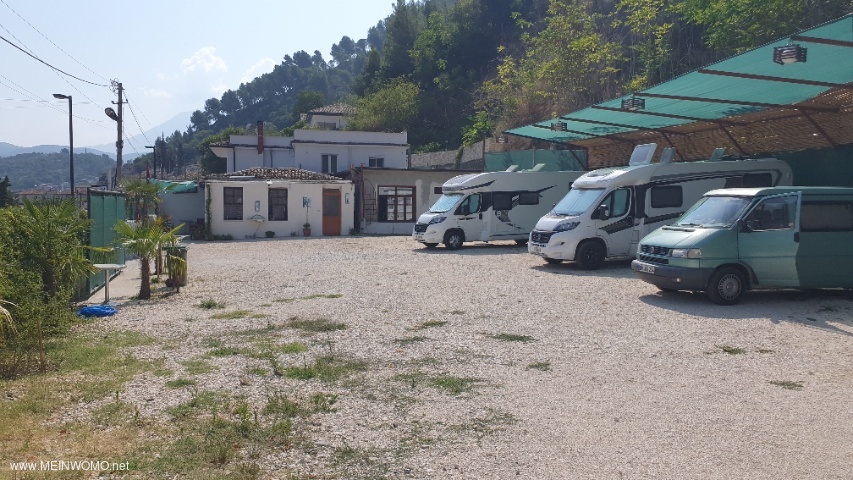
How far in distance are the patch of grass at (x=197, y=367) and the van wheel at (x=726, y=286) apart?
7.90m

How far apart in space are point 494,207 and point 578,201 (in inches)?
226

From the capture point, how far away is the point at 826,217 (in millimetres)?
11672

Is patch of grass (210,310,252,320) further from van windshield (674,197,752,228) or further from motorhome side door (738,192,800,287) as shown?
motorhome side door (738,192,800,287)

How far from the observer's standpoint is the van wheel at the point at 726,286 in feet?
37.6

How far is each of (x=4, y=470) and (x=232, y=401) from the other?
6.73ft

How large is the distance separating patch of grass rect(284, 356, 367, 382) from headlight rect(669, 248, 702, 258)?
246 inches

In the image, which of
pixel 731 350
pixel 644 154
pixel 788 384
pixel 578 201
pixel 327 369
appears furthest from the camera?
pixel 644 154

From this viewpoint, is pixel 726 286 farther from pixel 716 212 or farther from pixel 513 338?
pixel 513 338

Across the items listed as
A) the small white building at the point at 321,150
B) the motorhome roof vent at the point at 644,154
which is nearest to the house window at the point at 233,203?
the small white building at the point at 321,150

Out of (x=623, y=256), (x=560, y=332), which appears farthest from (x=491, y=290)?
(x=623, y=256)

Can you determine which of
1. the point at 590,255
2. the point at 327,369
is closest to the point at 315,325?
the point at 327,369

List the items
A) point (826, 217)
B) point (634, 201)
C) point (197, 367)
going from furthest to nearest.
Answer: point (634, 201)
point (826, 217)
point (197, 367)

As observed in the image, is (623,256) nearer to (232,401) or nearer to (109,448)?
(232,401)

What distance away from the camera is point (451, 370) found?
7473mm
